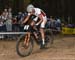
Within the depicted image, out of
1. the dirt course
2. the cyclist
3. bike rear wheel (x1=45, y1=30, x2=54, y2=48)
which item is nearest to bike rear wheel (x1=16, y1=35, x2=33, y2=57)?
the dirt course

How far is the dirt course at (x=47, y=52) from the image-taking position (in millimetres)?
12406

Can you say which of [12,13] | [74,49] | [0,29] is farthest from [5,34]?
[74,49]

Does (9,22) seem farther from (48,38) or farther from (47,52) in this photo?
(47,52)

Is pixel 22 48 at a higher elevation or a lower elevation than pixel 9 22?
lower

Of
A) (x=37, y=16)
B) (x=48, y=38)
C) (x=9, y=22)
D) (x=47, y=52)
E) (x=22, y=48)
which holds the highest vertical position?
(x=37, y=16)

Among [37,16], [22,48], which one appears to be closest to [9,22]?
[37,16]

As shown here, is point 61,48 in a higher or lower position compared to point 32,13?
lower

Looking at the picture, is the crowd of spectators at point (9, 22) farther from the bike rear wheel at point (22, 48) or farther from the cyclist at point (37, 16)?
the bike rear wheel at point (22, 48)

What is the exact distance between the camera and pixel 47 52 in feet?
44.2

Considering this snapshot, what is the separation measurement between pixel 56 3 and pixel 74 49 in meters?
6.63

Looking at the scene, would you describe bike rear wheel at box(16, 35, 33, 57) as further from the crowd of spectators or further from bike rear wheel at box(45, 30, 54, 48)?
the crowd of spectators

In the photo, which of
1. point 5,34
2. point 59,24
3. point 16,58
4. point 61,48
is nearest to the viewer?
point 16,58

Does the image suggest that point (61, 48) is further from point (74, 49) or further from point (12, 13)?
point (12, 13)

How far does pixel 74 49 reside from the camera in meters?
14.3
